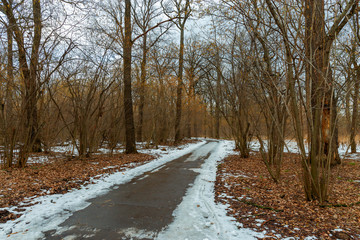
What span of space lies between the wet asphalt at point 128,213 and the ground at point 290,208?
1.19m

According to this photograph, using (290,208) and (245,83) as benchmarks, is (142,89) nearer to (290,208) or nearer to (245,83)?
(245,83)

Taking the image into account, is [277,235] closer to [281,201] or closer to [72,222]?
[281,201]

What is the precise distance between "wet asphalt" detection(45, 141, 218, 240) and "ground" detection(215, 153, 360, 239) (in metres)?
1.19

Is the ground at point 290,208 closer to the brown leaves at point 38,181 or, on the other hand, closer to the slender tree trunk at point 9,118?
the brown leaves at point 38,181

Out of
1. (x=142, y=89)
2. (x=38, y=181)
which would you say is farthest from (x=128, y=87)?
(x=38, y=181)

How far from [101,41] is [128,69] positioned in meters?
2.34

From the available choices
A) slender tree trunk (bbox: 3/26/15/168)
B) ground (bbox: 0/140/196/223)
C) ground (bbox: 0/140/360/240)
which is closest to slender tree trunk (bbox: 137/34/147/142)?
ground (bbox: 0/140/196/223)

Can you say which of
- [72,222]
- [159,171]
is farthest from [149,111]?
[72,222]

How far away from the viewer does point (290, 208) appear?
401 cm

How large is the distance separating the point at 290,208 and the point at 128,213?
294cm

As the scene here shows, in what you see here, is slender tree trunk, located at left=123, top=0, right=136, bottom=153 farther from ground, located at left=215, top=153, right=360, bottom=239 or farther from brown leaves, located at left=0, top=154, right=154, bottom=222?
ground, located at left=215, top=153, right=360, bottom=239

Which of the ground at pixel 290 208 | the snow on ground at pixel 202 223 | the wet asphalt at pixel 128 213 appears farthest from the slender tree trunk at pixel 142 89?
the snow on ground at pixel 202 223

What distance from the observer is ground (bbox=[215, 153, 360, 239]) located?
3162mm

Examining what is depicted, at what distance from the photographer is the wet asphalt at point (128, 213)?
2945 millimetres
